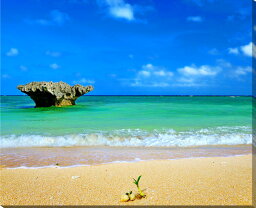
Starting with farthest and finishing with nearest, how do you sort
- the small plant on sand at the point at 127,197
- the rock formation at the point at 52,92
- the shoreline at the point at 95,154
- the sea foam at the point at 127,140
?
the rock formation at the point at 52,92
the sea foam at the point at 127,140
the shoreline at the point at 95,154
the small plant on sand at the point at 127,197

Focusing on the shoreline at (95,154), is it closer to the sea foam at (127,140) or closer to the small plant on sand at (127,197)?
the sea foam at (127,140)

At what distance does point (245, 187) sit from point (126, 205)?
1752mm

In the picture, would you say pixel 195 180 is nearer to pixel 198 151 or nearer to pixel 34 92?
pixel 198 151

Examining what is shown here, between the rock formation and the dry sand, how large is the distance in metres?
18.2

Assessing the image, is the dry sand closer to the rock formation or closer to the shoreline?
the shoreline

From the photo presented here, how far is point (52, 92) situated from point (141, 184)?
20031 millimetres

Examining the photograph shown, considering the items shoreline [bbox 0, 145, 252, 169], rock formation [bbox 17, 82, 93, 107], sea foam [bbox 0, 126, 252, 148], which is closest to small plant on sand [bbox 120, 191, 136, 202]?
shoreline [bbox 0, 145, 252, 169]

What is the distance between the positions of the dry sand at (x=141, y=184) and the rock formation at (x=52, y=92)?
715 inches

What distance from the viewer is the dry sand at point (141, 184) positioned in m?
2.83

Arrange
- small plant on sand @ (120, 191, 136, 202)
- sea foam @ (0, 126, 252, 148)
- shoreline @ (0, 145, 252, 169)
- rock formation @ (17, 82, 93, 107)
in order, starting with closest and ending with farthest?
1. small plant on sand @ (120, 191, 136, 202)
2. shoreline @ (0, 145, 252, 169)
3. sea foam @ (0, 126, 252, 148)
4. rock formation @ (17, 82, 93, 107)

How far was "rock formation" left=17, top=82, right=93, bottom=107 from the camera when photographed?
2150 centimetres

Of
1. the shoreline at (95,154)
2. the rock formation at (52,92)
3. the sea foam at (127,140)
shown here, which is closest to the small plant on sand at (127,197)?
the shoreline at (95,154)

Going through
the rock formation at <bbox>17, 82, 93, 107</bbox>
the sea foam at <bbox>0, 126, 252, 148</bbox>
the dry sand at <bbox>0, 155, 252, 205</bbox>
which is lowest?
the dry sand at <bbox>0, 155, 252, 205</bbox>

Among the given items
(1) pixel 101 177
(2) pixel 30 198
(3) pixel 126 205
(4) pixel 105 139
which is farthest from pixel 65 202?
(4) pixel 105 139
